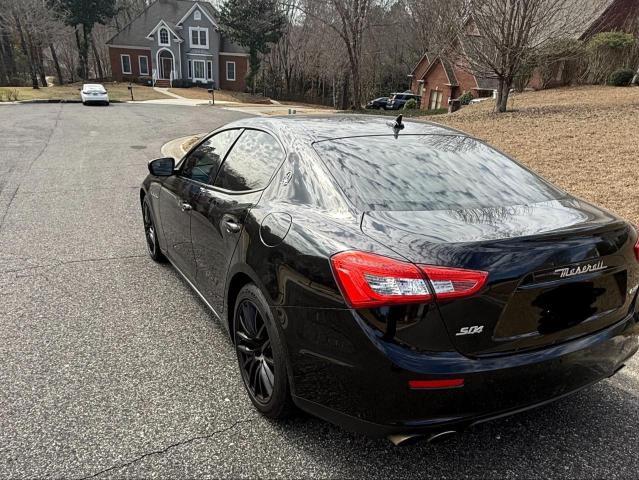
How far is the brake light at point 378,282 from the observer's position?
1789mm

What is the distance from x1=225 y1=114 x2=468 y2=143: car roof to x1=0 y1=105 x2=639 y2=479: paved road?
153 centimetres

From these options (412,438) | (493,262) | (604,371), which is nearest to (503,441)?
(604,371)

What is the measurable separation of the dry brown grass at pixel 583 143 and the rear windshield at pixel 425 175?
13.1 ft

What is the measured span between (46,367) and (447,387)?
2497 millimetres

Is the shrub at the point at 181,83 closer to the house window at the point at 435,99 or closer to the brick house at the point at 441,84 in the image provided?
the brick house at the point at 441,84

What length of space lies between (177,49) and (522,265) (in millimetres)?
52448

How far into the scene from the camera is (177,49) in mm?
47906

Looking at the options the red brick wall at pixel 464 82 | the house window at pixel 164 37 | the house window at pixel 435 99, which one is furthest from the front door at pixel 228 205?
the house window at pixel 164 37

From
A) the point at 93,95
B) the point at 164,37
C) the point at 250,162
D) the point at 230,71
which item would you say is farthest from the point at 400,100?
the point at 250,162

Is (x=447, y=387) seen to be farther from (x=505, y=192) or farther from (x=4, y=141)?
(x=4, y=141)

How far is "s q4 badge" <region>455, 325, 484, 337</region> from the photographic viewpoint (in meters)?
1.83

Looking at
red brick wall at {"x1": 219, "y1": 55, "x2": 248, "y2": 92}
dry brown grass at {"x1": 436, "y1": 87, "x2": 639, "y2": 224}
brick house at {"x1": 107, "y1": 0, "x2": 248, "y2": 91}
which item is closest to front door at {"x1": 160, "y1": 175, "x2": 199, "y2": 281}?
dry brown grass at {"x1": 436, "y1": 87, "x2": 639, "y2": 224}

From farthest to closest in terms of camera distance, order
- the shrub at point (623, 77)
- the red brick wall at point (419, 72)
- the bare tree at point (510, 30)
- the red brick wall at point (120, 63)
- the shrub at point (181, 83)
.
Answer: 1. the shrub at point (181, 83)
2. the red brick wall at point (120, 63)
3. the red brick wall at point (419, 72)
4. the shrub at point (623, 77)
5. the bare tree at point (510, 30)

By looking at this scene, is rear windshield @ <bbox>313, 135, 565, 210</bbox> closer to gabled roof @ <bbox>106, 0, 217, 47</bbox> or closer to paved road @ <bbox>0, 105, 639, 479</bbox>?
paved road @ <bbox>0, 105, 639, 479</bbox>
